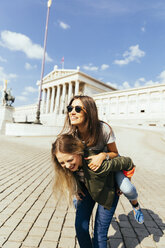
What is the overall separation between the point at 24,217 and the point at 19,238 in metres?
0.58

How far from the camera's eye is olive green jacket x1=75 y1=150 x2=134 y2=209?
1531mm

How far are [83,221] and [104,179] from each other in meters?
0.53

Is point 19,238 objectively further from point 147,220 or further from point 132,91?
point 132,91

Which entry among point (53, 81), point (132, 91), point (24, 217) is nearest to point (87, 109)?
point (24, 217)

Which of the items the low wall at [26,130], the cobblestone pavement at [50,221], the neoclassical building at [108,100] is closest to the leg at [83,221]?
the cobblestone pavement at [50,221]

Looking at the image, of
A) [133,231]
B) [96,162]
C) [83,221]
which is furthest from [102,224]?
[133,231]

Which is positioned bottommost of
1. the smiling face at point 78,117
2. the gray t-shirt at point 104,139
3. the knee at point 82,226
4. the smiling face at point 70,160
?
the knee at point 82,226

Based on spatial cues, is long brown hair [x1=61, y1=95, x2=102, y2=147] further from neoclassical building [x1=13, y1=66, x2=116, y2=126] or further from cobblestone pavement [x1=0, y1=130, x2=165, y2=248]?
neoclassical building [x1=13, y1=66, x2=116, y2=126]

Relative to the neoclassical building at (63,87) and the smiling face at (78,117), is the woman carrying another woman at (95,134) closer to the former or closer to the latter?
the smiling face at (78,117)

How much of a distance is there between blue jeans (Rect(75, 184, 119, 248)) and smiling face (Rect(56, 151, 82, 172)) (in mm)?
387

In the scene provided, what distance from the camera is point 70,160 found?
1563 mm

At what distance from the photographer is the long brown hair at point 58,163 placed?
1.54m

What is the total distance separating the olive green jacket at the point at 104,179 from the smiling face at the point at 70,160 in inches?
2.6

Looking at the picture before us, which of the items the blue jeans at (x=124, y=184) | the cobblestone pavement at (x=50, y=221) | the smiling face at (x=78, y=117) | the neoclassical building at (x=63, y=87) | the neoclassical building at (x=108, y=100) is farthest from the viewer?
the neoclassical building at (x=63, y=87)
